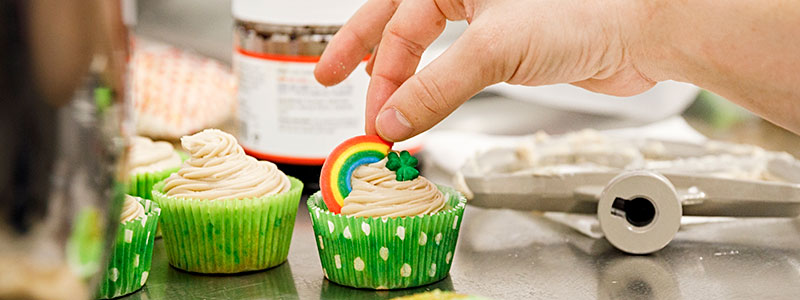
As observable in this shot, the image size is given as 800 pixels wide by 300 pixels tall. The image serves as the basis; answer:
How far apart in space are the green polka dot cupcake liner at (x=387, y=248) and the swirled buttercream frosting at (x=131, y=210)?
0.23 metres

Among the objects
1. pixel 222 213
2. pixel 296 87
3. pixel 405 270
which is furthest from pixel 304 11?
pixel 405 270

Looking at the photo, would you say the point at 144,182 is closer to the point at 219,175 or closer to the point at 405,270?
the point at 219,175

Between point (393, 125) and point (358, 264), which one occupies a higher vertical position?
point (393, 125)

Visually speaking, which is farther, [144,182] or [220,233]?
[144,182]

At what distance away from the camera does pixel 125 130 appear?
22.2 inches

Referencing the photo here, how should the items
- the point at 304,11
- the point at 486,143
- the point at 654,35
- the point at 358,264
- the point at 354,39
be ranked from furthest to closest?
1. the point at 486,143
2. the point at 304,11
3. the point at 354,39
4. the point at 358,264
5. the point at 654,35

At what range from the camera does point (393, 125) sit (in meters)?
1.08

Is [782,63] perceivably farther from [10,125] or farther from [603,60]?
[10,125]

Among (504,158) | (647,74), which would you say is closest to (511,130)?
(504,158)

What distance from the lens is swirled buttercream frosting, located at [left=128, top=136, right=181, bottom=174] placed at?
1354 millimetres

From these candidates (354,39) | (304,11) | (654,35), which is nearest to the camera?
(654,35)

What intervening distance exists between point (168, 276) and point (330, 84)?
39 cm

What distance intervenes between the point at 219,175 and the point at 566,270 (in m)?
0.50

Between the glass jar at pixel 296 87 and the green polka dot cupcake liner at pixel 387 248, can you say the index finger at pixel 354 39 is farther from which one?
the green polka dot cupcake liner at pixel 387 248
